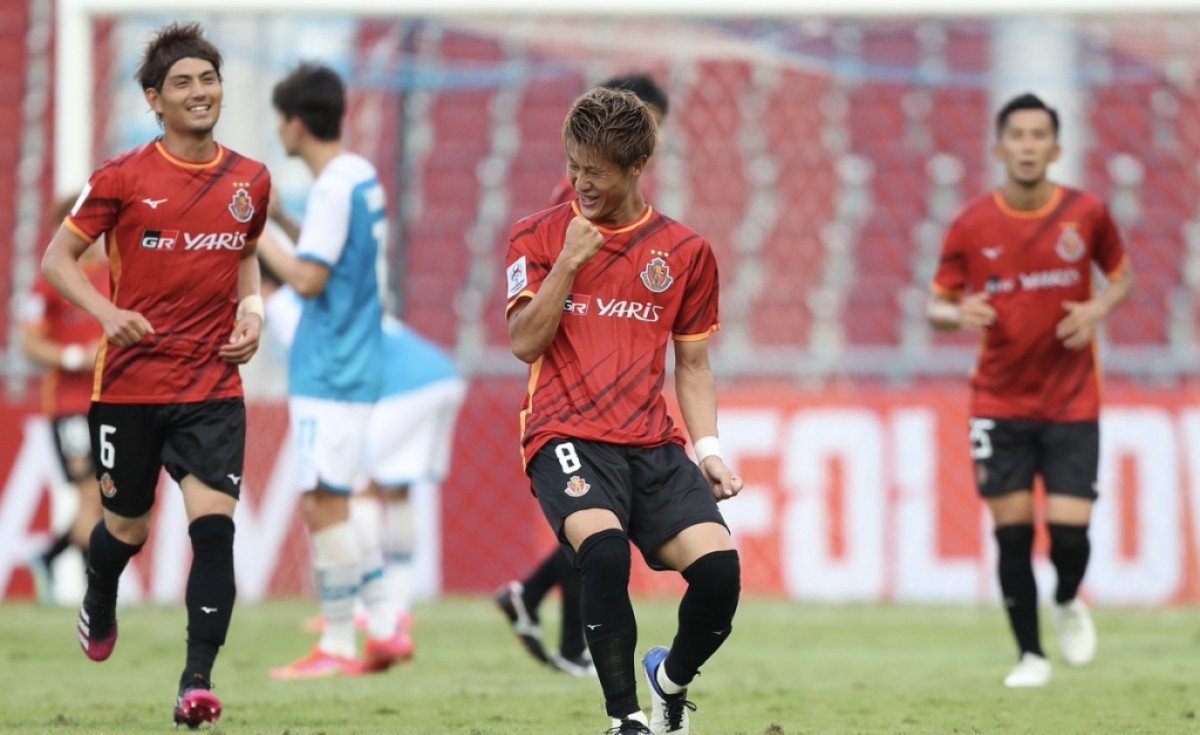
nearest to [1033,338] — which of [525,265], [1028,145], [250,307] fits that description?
[1028,145]

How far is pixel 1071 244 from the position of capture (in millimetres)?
7848

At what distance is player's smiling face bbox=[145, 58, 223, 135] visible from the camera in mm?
6152

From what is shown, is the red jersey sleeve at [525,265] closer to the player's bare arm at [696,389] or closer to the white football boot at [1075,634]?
the player's bare arm at [696,389]

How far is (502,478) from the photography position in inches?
454

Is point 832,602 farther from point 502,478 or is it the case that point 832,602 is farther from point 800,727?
point 800,727

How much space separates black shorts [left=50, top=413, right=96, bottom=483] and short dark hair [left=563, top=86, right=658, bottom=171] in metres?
6.37

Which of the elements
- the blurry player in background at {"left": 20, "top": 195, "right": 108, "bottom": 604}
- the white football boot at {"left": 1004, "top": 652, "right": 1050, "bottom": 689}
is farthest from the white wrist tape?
the blurry player in background at {"left": 20, "top": 195, "right": 108, "bottom": 604}

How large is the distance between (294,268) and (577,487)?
274 centimetres

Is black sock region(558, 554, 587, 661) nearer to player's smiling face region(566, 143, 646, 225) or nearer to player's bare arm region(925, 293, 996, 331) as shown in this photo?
player's bare arm region(925, 293, 996, 331)

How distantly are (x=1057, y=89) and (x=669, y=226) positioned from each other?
7211mm

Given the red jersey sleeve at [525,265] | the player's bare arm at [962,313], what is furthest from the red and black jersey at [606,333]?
the player's bare arm at [962,313]

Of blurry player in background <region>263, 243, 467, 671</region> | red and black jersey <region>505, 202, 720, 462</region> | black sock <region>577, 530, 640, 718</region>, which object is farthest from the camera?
blurry player in background <region>263, 243, 467, 671</region>

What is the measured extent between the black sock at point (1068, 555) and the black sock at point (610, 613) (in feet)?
10.1

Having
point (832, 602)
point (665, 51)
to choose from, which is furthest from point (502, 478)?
point (665, 51)
